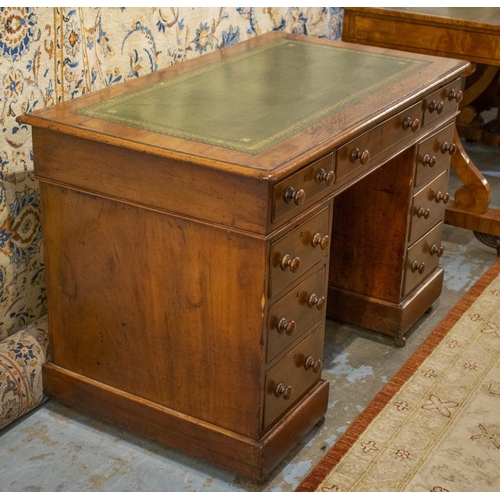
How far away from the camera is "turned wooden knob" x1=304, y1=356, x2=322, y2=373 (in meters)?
2.37

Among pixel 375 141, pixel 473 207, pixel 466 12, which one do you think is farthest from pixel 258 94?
pixel 473 207

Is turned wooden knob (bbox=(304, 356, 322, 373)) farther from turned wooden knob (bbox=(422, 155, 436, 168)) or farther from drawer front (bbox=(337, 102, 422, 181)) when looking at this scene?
turned wooden knob (bbox=(422, 155, 436, 168))

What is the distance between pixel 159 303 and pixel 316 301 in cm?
41

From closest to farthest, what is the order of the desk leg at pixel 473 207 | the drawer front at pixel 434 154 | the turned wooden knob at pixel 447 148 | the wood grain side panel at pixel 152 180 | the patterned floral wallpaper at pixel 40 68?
the wood grain side panel at pixel 152 180, the patterned floral wallpaper at pixel 40 68, the drawer front at pixel 434 154, the turned wooden knob at pixel 447 148, the desk leg at pixel 473 207

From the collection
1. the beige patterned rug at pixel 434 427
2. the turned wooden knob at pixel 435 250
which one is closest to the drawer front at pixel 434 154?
the turned wooden knob at pixel 435 250

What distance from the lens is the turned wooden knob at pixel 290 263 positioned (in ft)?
6.84

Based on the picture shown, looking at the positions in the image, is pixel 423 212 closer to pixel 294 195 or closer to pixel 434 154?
pixel 434 154

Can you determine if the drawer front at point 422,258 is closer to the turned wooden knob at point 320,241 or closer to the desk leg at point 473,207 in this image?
the desk leg at point 473,207

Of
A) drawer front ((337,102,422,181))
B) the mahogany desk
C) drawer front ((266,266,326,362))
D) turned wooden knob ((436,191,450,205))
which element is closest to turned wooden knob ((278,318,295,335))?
drawer front ((266,266,326,362))

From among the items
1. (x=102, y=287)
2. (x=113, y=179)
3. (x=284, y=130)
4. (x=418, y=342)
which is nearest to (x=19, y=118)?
(x=113, y=179)

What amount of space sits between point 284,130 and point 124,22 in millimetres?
740

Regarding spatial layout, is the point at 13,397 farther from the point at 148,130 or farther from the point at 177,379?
the point at 148,130

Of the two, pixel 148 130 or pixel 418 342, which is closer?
pixel 148 130

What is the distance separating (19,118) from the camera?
2.20m
